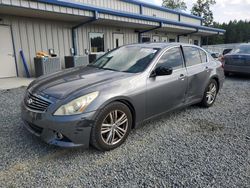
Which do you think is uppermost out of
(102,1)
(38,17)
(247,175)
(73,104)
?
(102,1)

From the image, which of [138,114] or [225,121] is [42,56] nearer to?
[138,114]

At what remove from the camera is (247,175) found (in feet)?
7.95

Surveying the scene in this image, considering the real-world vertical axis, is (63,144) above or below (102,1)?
below

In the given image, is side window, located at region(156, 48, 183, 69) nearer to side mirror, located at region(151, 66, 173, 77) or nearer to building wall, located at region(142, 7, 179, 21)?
side mirror, located at region(151, 66, 173, 77)

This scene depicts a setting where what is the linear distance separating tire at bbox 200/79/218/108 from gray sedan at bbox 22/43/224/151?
1.58 ft

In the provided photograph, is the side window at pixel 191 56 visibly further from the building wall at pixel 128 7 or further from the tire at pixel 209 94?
the building wall at pixel 128 7

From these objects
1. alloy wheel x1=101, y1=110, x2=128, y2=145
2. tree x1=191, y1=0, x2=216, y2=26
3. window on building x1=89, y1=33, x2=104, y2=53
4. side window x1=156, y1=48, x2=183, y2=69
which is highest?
tree x1=191, y1=0, x2=216, y2=26

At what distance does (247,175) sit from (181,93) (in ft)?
6.00

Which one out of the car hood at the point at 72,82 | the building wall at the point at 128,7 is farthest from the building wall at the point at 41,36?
the car hood at the point at 72,82

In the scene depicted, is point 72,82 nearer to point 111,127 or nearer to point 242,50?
point 111,127

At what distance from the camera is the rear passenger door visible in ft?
13.7

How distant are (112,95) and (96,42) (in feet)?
33.1

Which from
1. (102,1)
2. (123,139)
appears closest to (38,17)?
(102,1)

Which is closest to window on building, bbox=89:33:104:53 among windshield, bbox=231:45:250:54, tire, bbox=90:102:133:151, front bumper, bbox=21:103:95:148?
windshield, bbox=231:45:250:54
